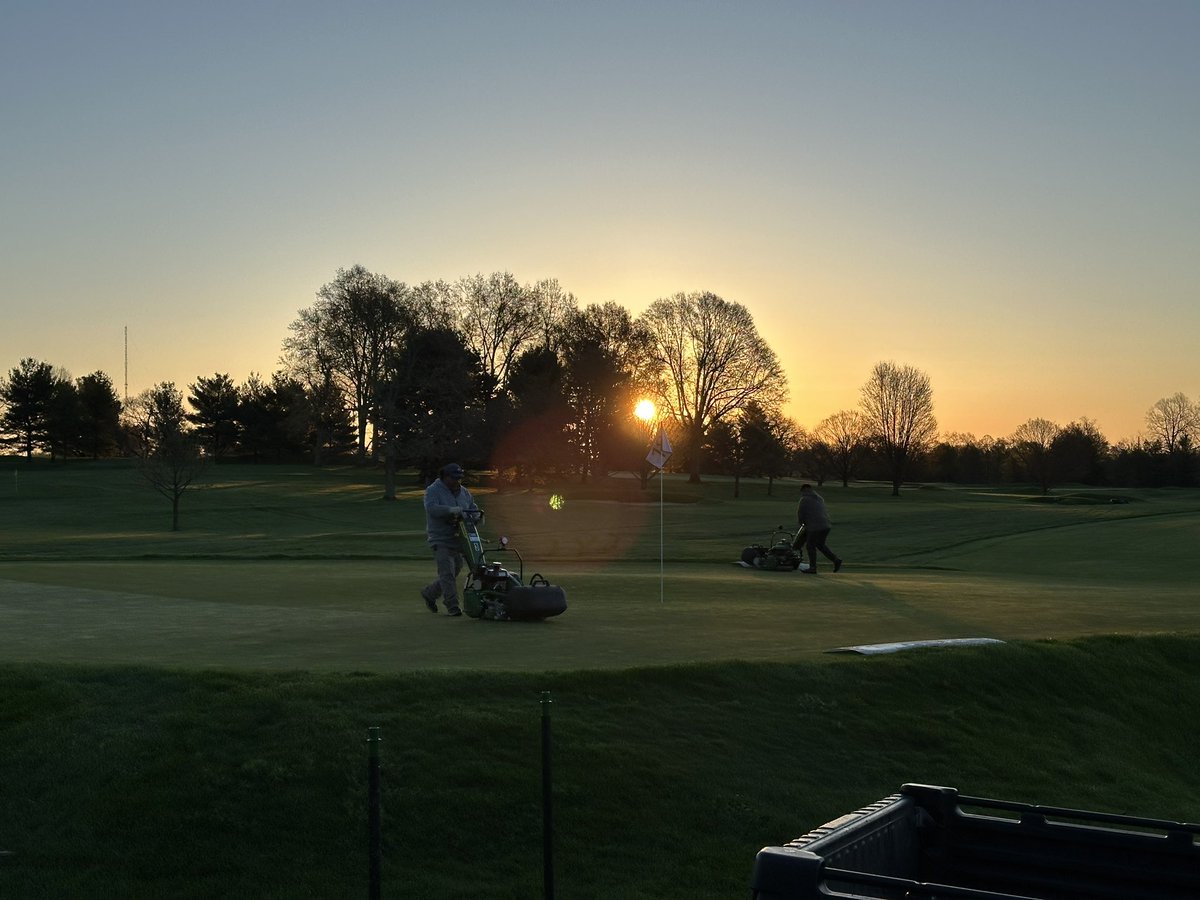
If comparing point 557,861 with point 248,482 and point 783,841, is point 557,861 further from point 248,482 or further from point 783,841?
point 248,482

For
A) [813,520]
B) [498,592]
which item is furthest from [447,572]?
[813,520]

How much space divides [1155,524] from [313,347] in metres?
52.6

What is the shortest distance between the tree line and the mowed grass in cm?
4957

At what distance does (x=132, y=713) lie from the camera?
33.6ft

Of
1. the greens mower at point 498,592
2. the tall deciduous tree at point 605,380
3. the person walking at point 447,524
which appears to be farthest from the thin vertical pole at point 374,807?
the tall deciduous tree at point 605,380

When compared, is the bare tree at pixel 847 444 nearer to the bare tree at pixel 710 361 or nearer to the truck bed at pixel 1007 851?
the bare tree at pixel 710 361

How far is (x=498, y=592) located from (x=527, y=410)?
7503cm

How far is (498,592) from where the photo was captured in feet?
54.6

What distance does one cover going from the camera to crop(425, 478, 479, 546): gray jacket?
56.5 ft

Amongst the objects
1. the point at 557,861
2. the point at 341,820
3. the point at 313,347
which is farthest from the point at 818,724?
the point at 313,347

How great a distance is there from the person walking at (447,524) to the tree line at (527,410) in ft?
156

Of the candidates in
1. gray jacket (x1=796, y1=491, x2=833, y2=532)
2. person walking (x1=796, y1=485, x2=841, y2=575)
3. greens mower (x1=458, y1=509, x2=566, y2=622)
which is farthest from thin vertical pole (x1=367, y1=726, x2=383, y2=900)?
gray jacket (x1=796, y1=491, x2=833, y2=532)

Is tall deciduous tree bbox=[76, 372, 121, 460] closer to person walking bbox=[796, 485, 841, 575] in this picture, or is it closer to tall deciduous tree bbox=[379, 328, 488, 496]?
tall deciduous tree bbox=[379, 328, 488, 496]

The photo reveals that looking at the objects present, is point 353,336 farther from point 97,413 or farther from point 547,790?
point 547,790
